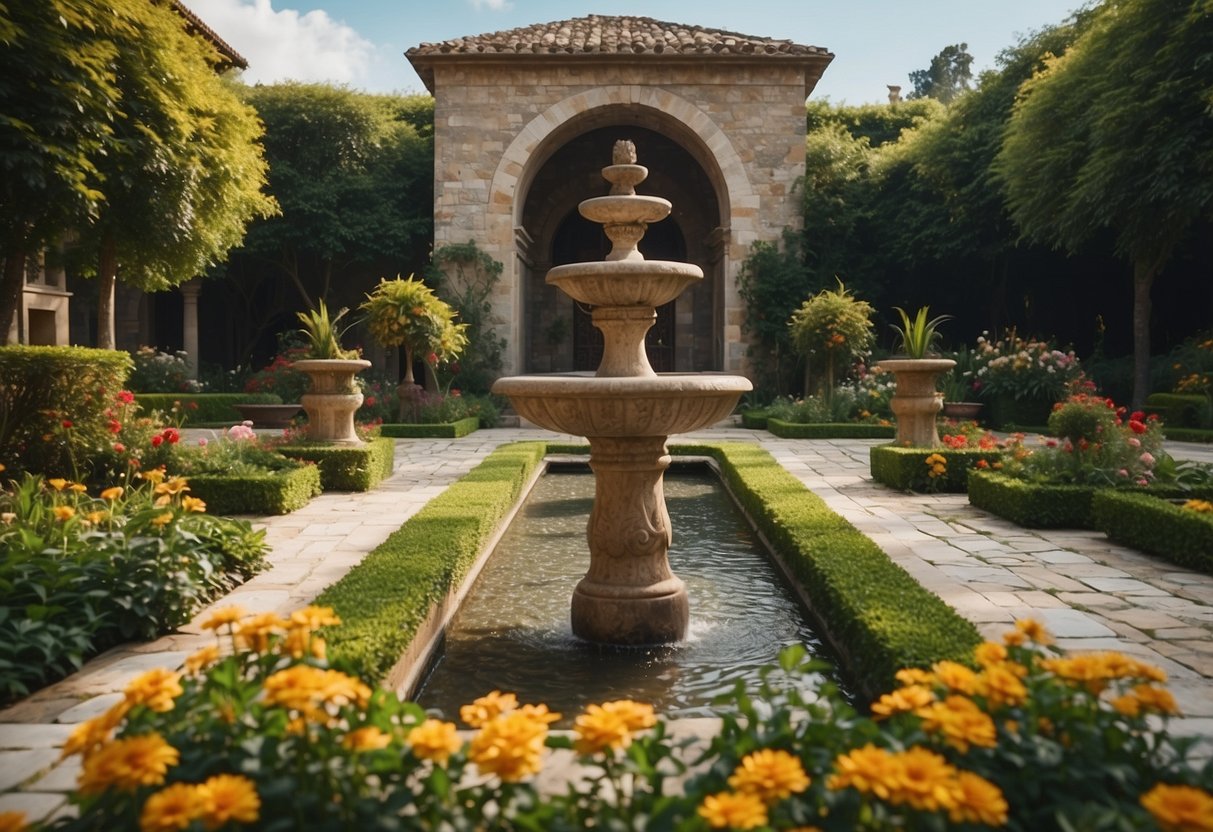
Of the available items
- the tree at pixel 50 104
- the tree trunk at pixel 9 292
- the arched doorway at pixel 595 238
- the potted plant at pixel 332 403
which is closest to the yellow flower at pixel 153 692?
the potted plant at pixel 332 403

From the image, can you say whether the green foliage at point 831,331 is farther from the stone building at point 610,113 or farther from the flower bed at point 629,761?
the flower bed at point 629,761

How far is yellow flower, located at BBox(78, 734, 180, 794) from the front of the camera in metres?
1.64

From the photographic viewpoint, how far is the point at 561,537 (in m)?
6.88

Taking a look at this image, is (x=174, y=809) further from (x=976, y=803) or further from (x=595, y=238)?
(x=595, y=238)

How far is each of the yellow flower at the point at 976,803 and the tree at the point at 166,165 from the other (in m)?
11.3

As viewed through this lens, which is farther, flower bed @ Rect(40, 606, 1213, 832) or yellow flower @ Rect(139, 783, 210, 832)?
flower bed @ Rect(40, 606, 1213, 832)

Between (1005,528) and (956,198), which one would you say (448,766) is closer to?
(1005,528)

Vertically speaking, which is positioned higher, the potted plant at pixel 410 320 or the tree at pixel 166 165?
the tree at pixel 166 165

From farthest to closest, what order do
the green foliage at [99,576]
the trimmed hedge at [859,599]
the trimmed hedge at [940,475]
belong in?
1. the trimmed hedge at [940,475]
2. the green foliage at [99,576]
3. the trimmed hedge at [859,599]

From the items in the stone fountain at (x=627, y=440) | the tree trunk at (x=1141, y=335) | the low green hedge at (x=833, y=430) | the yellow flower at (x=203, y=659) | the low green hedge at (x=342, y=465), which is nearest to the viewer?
the yellow flower at (x=203, y=659)

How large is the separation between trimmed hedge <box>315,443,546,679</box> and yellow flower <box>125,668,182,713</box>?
39 cm

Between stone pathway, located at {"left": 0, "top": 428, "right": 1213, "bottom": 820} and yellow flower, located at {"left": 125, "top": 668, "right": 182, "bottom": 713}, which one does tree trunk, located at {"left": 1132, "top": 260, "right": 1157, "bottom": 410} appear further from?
yellow flower, located at {"left": 125, "top": 668, "right": 182, "bottom": 713}

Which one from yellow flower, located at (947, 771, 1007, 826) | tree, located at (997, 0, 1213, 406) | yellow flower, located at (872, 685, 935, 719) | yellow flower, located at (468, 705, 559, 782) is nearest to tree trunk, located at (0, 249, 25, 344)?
yellow flower, located at (468, 705, 559, 782)

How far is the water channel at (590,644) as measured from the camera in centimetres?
378
